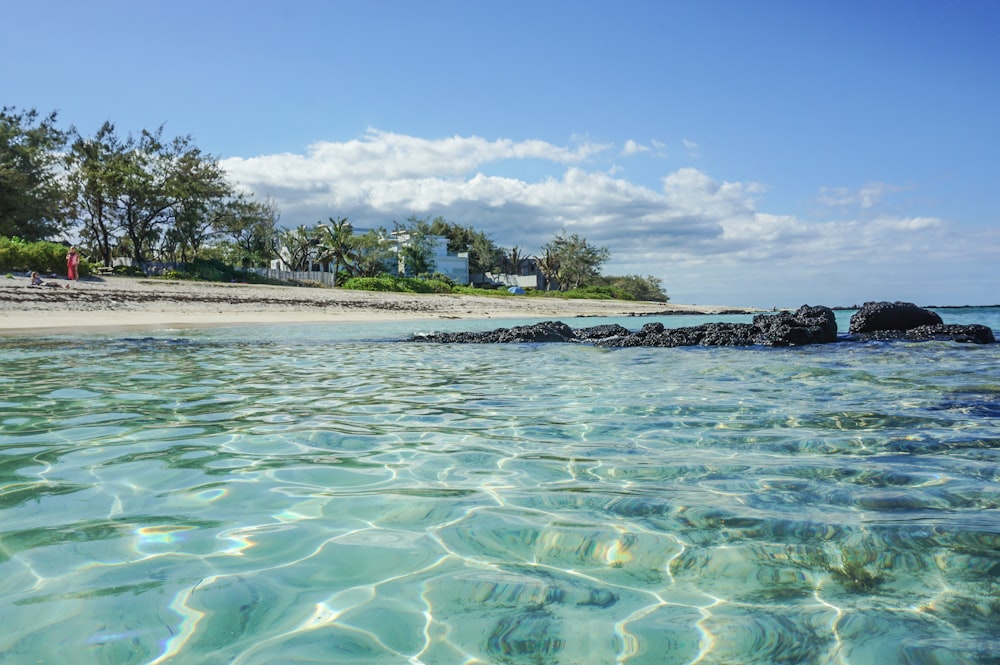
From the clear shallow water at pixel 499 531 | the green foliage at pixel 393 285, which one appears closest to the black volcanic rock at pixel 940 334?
the clear shallow water at pixel 499 531

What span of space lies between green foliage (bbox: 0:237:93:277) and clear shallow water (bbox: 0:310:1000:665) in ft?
93.0

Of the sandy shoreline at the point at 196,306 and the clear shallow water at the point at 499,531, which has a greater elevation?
the sandy shoreline at the point at 196,306

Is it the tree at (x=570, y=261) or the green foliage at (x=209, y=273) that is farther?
the tree at (x=570, y=261)

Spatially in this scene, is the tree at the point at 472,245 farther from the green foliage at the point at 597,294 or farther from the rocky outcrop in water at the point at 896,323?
the rocky outcrop in water at the point at 896,323

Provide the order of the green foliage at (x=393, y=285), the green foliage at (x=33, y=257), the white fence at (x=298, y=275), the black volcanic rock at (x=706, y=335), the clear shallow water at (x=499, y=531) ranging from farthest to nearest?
the white fence at (x=298, y=275)
the green foliage at (x=393, y=285)
the green foliage at (x=33, y=257)
the black volcanic rock at (x=706, y=335)
the clear shallow water at (x=499, y=531)

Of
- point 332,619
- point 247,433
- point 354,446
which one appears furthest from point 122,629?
point 247,433

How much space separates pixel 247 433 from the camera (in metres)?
4.64

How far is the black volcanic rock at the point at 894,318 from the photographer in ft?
52.4

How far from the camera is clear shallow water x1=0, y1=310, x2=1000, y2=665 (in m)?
1.87

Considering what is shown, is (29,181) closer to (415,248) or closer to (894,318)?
(415,248)

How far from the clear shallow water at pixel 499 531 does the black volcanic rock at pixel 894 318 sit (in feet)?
36.9

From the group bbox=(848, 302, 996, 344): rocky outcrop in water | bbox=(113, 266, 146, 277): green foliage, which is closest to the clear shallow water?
bbox=(848, 302, 996, 344): rocky outcrop in water

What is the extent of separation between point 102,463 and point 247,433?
100cm

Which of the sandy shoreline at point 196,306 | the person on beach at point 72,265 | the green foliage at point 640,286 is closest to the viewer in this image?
the sandy shoreline at point 196,306
